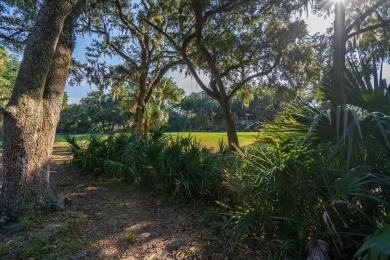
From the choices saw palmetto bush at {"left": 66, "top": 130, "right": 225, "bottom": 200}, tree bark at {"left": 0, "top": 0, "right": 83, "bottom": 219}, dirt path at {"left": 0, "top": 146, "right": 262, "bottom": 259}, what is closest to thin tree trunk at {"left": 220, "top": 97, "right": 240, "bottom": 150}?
saw palmetto bush at {"left": 66, "top": 130, "right": 225, "bottom": 200}

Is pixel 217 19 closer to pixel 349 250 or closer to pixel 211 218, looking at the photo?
pixel 211 218

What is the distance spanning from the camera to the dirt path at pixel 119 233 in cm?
281

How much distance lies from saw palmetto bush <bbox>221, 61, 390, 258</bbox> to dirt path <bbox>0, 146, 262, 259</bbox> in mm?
565

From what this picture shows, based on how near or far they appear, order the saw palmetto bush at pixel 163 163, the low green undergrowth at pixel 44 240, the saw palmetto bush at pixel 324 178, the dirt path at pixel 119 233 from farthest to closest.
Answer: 1. the saw palmetto bush at pixel 163 163
2. the dirt path at pixel 119 233
3. the low green undergrowth at pixel 44 240
4. the saw palmetto bush at pixel 324 178

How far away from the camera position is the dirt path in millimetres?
2811

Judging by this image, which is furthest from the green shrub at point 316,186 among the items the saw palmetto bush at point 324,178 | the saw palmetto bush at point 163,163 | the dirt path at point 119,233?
the saw palmetto bush at point 163,163

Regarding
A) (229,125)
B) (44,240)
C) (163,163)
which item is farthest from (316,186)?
(229,125)

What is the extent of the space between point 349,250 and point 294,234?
528mm

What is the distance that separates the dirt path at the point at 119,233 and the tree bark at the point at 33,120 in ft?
1.12

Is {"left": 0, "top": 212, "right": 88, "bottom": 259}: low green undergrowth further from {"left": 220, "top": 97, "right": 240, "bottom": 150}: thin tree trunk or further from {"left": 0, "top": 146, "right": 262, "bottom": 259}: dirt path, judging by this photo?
{"left": 220, "top": 97, "right": 240, "bottom": 150}: thin tree trunk

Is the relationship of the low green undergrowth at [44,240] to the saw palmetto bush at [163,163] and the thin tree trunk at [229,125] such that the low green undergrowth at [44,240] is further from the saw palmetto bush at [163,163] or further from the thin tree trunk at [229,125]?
the thin tree trunk at [229,125]

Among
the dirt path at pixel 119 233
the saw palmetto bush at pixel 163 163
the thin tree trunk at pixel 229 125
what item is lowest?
the dirt path at pixel 119 233

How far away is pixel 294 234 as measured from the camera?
2756 millimetres

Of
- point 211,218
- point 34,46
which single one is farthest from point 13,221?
point 211,218
